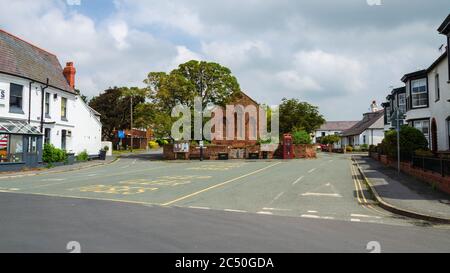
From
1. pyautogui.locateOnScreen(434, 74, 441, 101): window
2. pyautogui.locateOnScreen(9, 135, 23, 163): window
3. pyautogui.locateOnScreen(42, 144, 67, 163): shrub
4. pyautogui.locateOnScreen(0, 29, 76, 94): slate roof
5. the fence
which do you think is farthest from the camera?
pyautogui.locateOnScreen(42, 144, 67, 163): shrub

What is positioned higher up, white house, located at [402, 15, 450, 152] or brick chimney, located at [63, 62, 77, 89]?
brick chimney, located at [63, 62, 77, 89]

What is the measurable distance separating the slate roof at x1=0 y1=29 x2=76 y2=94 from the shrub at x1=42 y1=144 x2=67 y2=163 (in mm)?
5451

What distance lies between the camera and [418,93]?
28.7 m

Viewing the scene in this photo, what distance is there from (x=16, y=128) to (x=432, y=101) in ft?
98.1

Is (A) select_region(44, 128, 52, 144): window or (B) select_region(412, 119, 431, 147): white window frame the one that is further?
(A) select_region(44, 128, 52, 144): window

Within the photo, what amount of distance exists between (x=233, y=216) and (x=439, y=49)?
2688cm

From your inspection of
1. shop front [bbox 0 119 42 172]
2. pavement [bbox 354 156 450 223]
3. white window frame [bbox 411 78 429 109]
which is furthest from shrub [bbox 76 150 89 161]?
white window frame [bbox 411 78 429 109]

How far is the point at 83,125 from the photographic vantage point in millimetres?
37781

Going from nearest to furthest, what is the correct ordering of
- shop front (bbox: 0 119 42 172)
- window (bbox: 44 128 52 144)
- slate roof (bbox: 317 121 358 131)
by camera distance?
shop front (bbox: 0 119 42 172)
window (bbox: 44 128 52 144)
slate roof (bbox: 317 121 358 131)

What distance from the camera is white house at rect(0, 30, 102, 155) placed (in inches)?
1070

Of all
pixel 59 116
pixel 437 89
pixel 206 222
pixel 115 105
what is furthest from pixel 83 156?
pixel 115 105

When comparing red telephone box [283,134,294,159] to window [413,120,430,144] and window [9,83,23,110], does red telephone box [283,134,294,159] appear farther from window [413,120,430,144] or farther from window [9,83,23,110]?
window [9,83,23,110]
